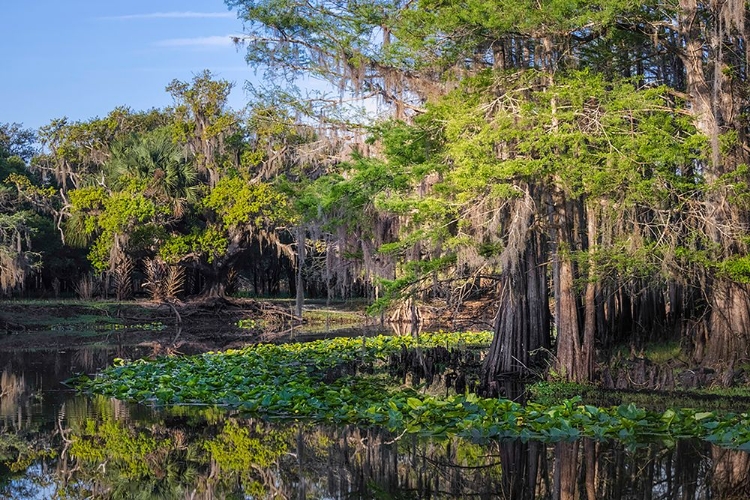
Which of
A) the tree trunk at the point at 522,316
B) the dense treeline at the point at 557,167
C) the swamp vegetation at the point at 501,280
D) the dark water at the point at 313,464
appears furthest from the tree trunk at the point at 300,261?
the dark water at the point at 313,464

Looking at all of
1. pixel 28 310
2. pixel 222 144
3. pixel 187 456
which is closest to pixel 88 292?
pixel 28 310

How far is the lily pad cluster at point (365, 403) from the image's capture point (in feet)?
34.9

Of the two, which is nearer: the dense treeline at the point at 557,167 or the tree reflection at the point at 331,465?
the tree reflection at the point at 331,465

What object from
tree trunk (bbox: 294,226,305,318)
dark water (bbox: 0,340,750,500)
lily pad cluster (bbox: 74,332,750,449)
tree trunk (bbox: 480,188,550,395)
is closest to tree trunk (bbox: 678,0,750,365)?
tree trunk (bbox: 480,188,550,395)

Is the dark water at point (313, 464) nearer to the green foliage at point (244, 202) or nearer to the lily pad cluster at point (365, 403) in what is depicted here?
the lily pad cluster at point (365, 403)

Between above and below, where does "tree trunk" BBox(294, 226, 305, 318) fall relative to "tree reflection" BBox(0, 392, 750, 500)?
above

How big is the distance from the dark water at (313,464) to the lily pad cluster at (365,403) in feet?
1.30

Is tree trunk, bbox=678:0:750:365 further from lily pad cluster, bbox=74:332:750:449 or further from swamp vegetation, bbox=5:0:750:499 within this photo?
lily pad cluster, bbox=74:332:750:449

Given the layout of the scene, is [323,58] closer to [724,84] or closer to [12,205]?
[724,84]

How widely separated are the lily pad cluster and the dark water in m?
0.40

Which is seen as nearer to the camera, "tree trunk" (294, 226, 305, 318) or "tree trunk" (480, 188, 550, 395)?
"tree trunk" (480, 188, 550, 395)

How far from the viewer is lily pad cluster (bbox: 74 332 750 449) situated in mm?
10648

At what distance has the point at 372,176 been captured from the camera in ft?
53.3

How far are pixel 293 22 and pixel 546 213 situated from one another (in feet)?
29.9
